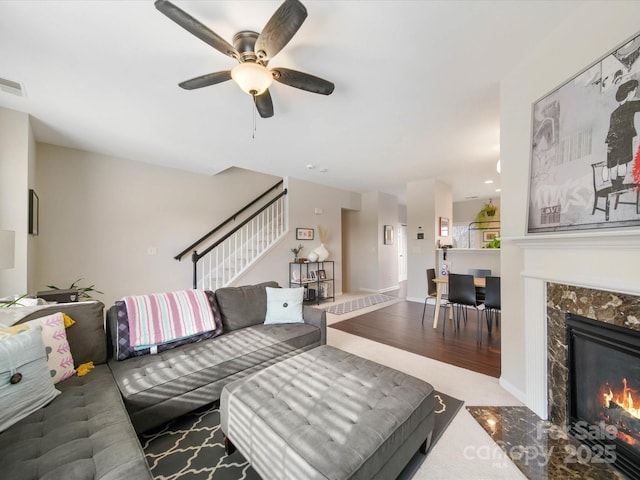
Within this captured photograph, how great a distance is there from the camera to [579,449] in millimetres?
1461

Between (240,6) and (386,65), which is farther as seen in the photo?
(386,65)

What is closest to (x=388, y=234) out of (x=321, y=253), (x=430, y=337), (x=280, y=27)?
(x=321, y=253)

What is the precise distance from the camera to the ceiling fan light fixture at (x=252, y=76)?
65.0 inches

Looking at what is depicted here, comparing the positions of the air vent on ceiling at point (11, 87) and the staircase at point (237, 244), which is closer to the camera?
the air vent on ceiling at point (11, 87)

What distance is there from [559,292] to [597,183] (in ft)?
2.39

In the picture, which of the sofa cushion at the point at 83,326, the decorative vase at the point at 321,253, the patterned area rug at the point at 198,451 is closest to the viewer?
the patterned area rug at the point at 198,451

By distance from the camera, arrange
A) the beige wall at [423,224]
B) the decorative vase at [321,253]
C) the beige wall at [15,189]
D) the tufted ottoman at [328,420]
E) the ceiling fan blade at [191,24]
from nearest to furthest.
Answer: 1. the tufted ottoman at [328,420]
2. the ceiling fan blade at [191,24]
3. the beige wall at [15,189]
4. the beige wall at [423,224]
5. the decorative vase at [321,253]

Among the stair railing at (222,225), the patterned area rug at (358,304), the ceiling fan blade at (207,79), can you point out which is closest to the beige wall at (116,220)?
the stair railing at (222,225)

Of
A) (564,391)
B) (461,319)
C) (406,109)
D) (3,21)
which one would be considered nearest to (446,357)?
(564,391)

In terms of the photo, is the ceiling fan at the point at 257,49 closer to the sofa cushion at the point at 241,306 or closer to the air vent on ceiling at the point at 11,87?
the air vent on ceiling at the point at 11,87

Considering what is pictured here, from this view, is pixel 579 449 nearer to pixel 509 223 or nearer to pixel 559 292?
pixel 559 292

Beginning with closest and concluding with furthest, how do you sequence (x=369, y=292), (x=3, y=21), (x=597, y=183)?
(x=597, y=183) → (x=3, y=21) → (x=369, y=292)

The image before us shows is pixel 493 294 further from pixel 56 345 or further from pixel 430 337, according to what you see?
pixel 56 345

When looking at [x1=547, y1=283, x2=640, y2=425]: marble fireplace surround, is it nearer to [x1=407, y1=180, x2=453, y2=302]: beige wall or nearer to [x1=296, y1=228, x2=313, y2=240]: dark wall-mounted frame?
[x1=407, y1=180, x2=453, y2=302]: beige wall
